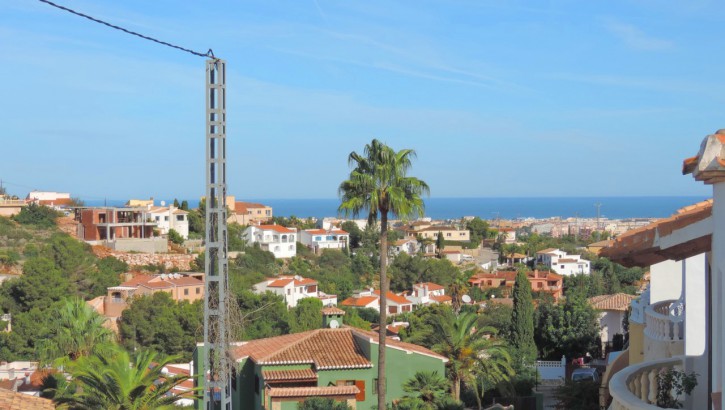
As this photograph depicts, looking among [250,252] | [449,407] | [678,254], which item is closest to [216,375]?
[449,407]

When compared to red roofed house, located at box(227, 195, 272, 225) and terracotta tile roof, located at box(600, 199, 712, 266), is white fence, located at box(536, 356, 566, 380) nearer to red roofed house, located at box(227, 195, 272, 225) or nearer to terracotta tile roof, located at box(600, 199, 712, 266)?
terracotta tile roof, located at box(600, 199, 712, 266)

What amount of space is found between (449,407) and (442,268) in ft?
201

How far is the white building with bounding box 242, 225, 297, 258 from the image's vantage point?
93.6 metres

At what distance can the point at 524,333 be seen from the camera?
4319 cm

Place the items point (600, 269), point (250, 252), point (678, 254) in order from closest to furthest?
point (678, 254) < point (250, 252) < point (600, 269)

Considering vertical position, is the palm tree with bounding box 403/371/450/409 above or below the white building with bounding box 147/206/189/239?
below

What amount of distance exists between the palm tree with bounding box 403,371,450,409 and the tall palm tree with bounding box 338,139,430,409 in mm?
3497

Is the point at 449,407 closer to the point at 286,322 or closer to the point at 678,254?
the point at 678,254

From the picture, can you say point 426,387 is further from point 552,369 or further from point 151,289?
point 151,289

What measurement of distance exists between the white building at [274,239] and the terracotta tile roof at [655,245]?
283 ft

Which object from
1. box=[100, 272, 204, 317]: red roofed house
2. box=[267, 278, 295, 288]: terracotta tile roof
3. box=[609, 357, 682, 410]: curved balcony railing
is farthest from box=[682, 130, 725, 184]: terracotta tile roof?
box=[267, 278, 295, 288]: terracotta tile roof

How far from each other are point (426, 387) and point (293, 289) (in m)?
42.2

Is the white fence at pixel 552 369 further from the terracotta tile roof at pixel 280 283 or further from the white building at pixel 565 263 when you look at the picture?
the white building at pixel 565 263

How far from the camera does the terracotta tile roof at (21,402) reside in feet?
54.7
